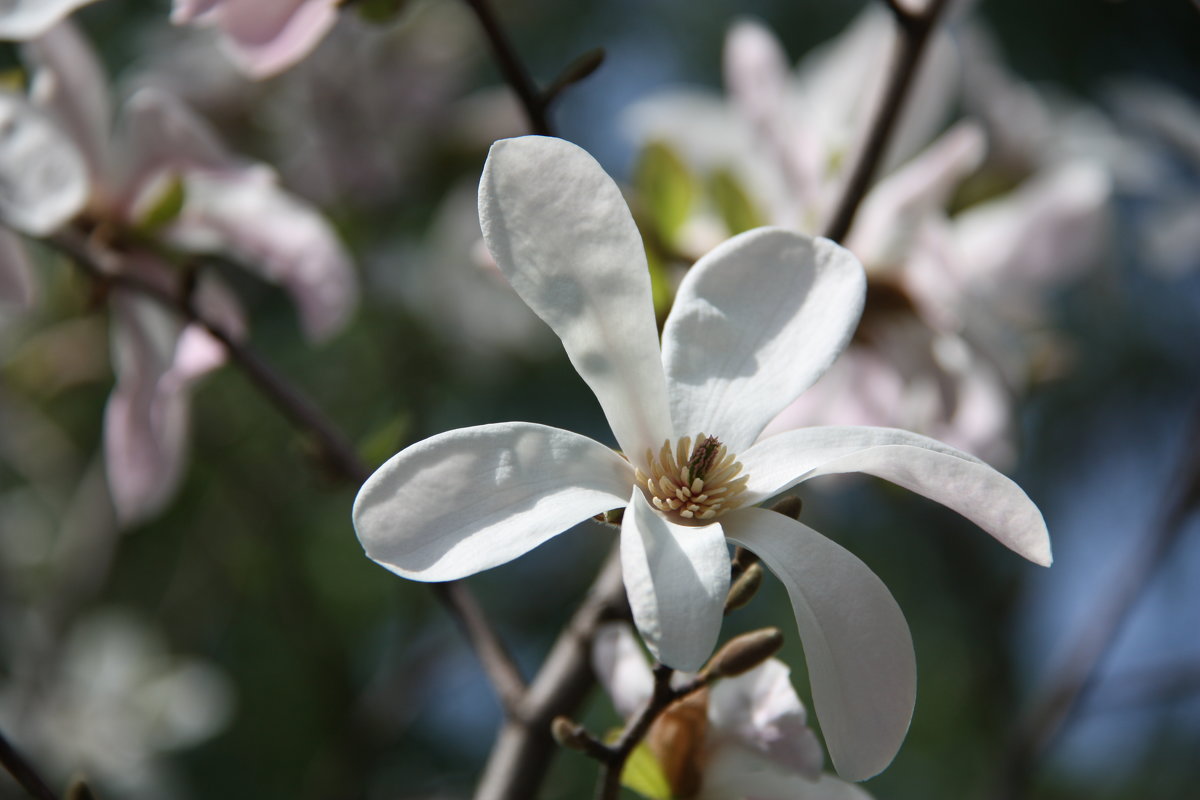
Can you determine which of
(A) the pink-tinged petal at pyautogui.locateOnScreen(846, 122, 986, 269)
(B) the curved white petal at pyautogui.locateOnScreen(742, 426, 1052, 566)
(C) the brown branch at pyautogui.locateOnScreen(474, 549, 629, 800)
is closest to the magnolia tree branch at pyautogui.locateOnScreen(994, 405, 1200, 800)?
(A) the pink-tinged petal at pyautogui.locateOnScreen(846, 122, 986, 269)

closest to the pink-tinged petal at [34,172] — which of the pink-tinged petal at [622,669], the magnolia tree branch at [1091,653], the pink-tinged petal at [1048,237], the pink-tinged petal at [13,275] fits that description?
the pink-tinged petal at [13,275]

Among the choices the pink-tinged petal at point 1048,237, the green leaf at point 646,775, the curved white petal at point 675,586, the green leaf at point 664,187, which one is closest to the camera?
the curved white petal at point 675,586

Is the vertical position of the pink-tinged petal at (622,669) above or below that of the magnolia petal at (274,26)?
below

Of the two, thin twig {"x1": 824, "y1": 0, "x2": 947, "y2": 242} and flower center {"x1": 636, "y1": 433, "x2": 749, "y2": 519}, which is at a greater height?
flower center {"x1": 636, "y1": 433, "x2": 749, "y2": 519}

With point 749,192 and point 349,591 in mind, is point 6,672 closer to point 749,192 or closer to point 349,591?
point 349,591

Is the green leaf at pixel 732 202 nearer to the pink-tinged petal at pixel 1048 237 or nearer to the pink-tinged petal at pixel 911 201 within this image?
the pink-tinged petal at pixel 911 201

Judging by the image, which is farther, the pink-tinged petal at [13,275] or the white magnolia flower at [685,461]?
the pink-tinged petal at [13,275]

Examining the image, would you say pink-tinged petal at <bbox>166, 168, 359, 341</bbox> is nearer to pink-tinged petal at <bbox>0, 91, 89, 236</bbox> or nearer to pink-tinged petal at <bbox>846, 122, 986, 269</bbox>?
pink-tinged petal at <bbox>0, 91, 89, 236</bbox>

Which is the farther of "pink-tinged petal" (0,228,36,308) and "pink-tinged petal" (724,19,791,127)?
"pink-tinged petal" (724,19,791,127)
